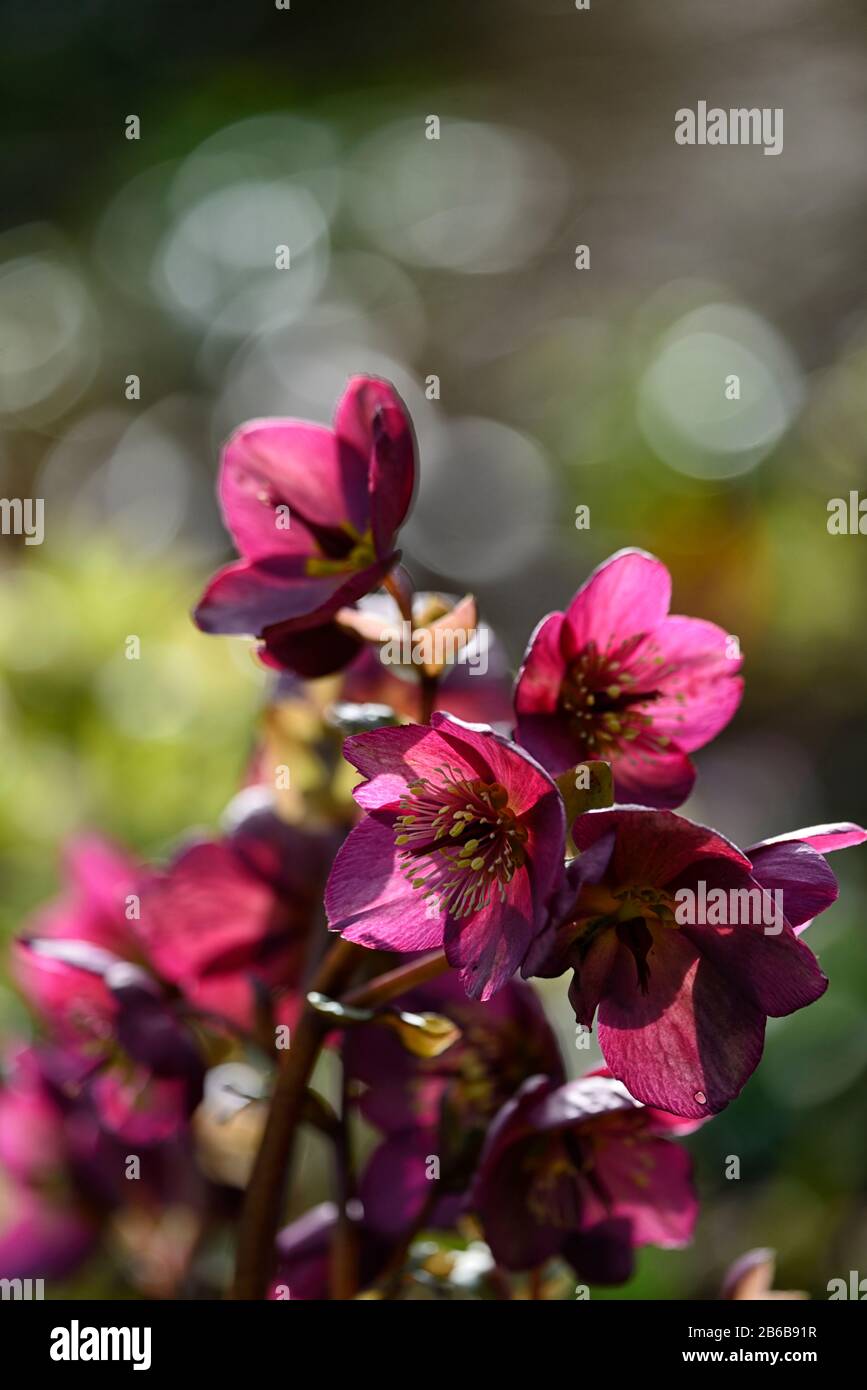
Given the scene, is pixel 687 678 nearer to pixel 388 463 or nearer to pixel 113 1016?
pixel 388 463

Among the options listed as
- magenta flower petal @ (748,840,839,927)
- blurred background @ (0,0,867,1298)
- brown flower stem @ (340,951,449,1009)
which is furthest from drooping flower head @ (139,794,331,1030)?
blurred background @ (0,0,867,1298)

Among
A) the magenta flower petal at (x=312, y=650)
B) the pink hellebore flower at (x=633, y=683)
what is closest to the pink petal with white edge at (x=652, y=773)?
the pink hellebore flower at (x=633, y=683)

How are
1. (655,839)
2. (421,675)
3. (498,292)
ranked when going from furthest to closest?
(498,292) < (421,675) < (655,839)

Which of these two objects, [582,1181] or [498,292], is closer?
[582,1181]

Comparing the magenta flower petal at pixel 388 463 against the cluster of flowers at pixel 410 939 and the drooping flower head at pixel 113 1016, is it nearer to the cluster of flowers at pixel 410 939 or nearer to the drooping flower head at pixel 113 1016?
the cluster of flowers at pixel 410 939

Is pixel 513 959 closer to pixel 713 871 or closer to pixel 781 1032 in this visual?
pixel 713 871

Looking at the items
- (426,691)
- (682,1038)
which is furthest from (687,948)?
(426,691)
